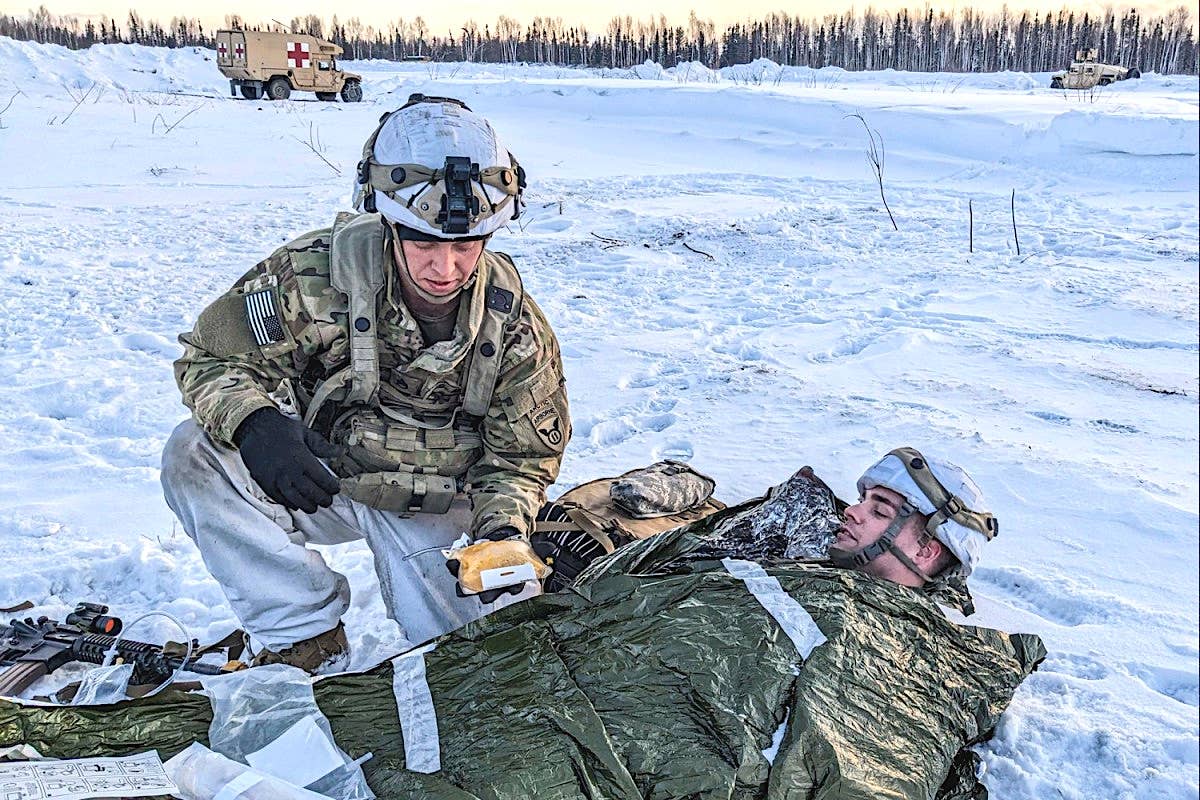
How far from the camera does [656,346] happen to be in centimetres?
504

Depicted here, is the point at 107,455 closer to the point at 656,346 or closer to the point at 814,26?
the point at 656,346

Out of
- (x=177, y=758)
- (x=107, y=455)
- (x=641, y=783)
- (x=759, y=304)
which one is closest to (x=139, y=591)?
(x=107, y=455)

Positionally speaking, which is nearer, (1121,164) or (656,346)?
(656,346)

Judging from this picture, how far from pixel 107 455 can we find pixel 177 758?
2399mm

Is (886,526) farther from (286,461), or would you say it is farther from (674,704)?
(286,461)

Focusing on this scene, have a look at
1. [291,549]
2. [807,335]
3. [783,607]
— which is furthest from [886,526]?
[807,335]

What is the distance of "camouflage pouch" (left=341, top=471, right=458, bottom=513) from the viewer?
2447 mm

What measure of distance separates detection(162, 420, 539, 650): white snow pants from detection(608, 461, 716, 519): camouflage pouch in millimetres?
546

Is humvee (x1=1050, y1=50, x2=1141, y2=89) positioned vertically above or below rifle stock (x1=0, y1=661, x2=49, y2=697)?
above

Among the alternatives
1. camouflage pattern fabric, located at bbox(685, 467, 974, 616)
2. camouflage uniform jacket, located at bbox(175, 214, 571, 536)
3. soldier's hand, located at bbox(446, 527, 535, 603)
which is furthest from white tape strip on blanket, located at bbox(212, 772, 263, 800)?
camouflage pattern fabric, located at bbox(685, 467, 974, 616)

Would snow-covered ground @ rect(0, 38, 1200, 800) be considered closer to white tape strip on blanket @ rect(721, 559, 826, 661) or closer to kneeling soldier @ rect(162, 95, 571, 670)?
kneeling soldier @ rect(162, 95, 571, 670)

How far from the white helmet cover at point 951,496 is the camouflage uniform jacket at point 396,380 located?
0.83m

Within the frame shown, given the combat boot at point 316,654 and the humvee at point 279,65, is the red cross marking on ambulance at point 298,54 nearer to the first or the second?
the humvee at point 279,65

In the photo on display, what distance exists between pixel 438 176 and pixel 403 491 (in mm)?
800
